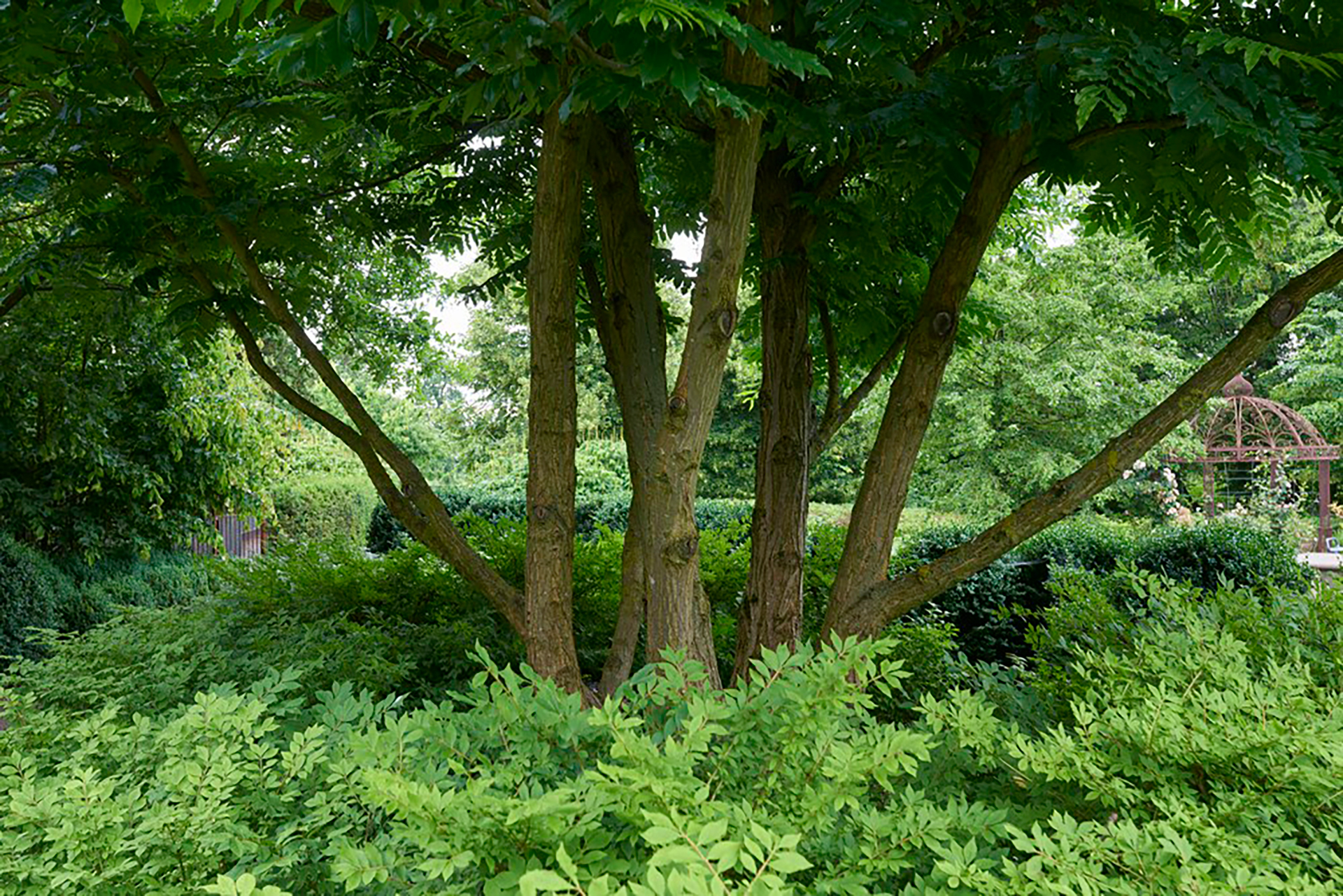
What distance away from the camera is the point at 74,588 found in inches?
300

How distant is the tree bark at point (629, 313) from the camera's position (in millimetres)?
3039

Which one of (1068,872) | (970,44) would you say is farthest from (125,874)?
(970,44)

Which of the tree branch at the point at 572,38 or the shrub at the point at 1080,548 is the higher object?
the tree branch at the point at 572,38

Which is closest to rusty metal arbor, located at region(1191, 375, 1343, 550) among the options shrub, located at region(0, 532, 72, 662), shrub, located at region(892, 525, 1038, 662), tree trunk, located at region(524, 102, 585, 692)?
shrub, located at region(892, 525, 1038, 662)

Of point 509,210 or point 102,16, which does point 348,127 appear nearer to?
point 102,16

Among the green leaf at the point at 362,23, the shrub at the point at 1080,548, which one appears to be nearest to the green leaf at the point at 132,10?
the green leaf at the point at 362,23

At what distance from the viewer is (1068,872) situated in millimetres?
1300

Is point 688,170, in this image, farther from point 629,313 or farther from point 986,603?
point 986,603

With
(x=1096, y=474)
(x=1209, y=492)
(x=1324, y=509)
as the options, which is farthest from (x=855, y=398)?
(x=1209, y=492)

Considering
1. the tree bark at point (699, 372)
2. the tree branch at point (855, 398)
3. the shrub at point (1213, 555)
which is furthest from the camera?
the shrub at point (1213, 555)

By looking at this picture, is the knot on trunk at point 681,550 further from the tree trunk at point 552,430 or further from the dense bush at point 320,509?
the dense bush at point 320,509

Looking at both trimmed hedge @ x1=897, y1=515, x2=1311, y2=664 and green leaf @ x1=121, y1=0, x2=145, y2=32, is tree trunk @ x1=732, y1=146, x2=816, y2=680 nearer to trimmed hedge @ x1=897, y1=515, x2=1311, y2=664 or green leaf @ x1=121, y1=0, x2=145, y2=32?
green leaf @ x1=121, y1=0, x2=145, y2=32

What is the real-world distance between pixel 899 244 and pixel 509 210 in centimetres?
173

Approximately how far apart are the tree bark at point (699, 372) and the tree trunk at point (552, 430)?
1.23 feet
